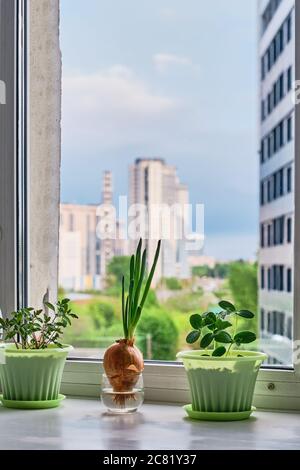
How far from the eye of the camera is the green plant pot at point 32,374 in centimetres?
158

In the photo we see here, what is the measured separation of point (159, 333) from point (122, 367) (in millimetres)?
2196

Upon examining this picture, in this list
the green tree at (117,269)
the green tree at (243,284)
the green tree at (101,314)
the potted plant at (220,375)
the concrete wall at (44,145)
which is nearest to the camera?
the potted plant at (220,375)

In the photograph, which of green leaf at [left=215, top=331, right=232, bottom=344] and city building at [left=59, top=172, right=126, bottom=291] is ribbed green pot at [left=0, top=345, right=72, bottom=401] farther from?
city building at [left=59, top=172, right=126, bottom=291]

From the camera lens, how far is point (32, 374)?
1580mm

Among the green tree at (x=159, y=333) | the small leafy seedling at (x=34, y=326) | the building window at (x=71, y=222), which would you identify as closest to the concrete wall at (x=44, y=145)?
the small leafy seedling at (x=34, y=326)

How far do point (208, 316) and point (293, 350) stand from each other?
0.67ft

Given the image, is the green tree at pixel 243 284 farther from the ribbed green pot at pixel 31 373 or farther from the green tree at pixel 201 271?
the ribbed green pot at pixel 31 373

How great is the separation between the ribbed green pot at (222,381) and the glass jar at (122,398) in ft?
0.39

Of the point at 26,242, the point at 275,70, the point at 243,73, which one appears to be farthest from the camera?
the point at 243,73

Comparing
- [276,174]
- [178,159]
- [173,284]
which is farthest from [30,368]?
[178,159]

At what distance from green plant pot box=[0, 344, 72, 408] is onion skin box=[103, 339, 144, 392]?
4.9 inches

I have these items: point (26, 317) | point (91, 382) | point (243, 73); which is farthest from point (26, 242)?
point (243, 73)
